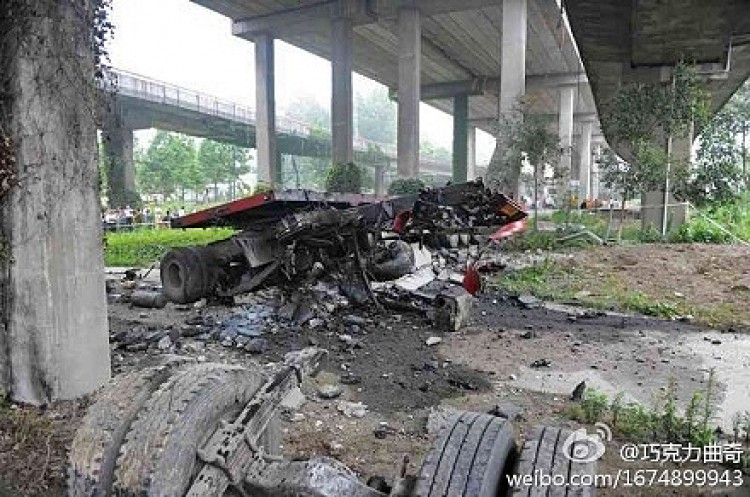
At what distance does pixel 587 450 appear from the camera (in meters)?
2.06

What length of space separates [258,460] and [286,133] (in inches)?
1777

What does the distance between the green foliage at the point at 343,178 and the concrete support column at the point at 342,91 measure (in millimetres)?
1828

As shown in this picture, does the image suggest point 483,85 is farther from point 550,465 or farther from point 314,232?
point 550,465

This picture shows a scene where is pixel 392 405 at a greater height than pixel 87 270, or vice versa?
pixel 87 270

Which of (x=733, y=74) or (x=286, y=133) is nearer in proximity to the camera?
(x=733, y=74)

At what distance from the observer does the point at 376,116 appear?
11275 cm

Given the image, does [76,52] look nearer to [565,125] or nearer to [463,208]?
[463,208]

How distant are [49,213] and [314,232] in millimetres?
2768

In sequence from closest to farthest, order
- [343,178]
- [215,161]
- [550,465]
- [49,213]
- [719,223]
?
[550,465]
[49,213]
[719,223]
[343,178]
[215,161]

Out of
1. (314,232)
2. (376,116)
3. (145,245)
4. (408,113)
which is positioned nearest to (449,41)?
(408,113)

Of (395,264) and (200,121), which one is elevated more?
(200,121)

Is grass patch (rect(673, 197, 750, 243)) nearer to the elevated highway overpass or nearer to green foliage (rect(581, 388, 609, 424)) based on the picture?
green foliage (rect(581, 388, 609, 424))

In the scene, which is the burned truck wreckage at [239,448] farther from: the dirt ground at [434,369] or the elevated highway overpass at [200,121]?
the elevated highway overpass at [200,121]

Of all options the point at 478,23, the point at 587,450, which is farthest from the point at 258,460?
the point at 478,23
